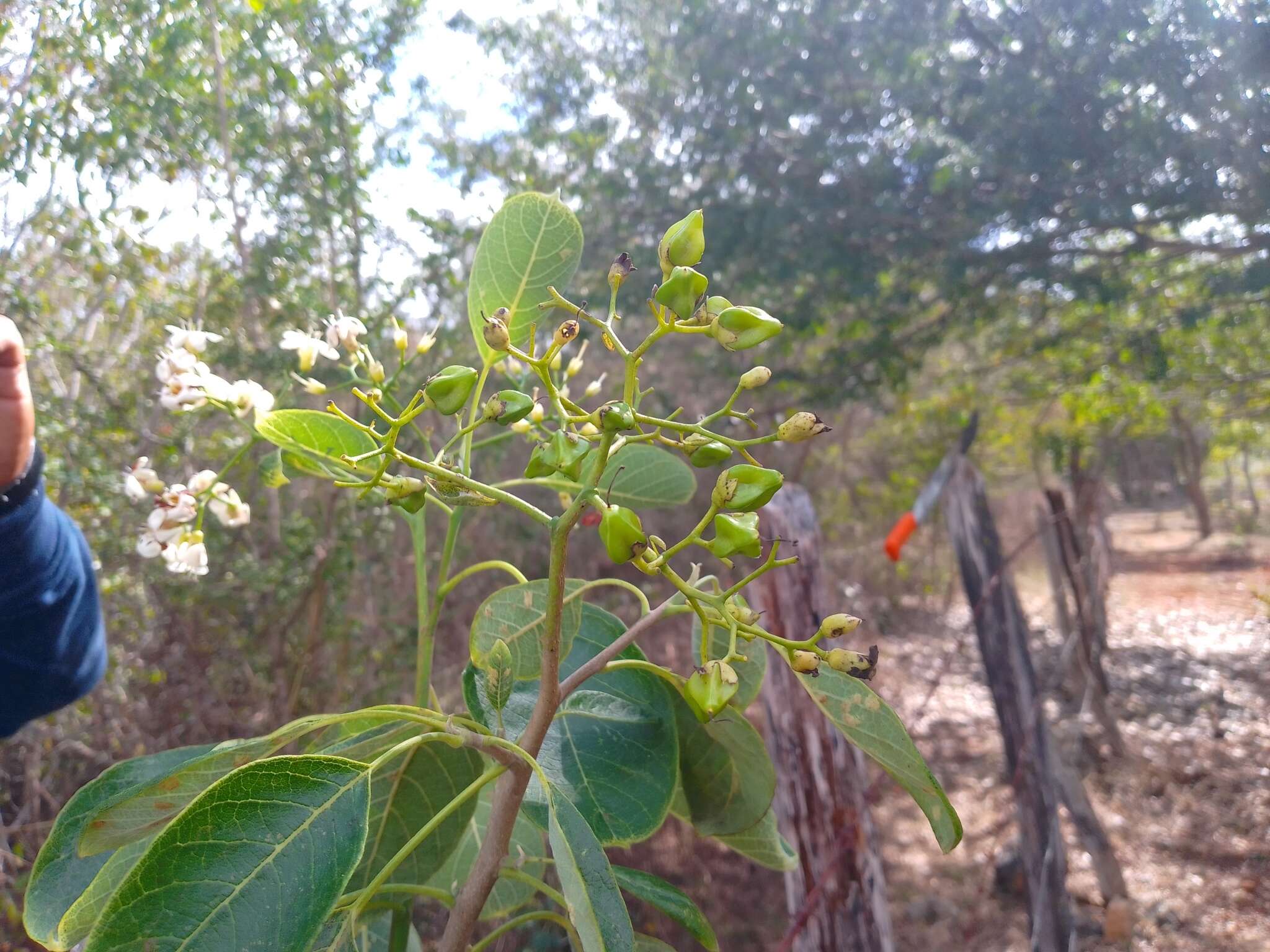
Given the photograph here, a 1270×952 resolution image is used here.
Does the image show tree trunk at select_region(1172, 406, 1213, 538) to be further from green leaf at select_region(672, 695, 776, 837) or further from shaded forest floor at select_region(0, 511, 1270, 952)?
green leaf at select_region(672, 695, 776, 837)

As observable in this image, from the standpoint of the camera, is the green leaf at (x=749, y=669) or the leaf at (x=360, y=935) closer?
the leaf at (x=360, y=935)

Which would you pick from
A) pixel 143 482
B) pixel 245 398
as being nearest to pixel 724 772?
pixel 245 398

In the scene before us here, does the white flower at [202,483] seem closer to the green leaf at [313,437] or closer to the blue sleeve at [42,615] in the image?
the green leaf at [313,437]

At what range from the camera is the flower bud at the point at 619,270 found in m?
0.54

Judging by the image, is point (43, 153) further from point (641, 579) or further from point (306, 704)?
point (641, 579)

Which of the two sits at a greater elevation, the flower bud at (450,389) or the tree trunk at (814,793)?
the flower bud at (450,389)

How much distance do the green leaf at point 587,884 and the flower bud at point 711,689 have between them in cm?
10

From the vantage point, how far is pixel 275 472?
0.71 metres

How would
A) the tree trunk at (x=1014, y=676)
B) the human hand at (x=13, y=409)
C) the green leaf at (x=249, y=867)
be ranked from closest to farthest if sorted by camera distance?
1. the green leaf at (x=249, y=867)
2. the human hand at (x=13, y=409)
3. the tree trunk at (x=1014, y=676)

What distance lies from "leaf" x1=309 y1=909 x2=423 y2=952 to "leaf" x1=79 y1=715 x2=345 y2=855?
124 mm

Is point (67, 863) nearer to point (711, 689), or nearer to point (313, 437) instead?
point (313, 437)

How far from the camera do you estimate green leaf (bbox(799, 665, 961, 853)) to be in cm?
55

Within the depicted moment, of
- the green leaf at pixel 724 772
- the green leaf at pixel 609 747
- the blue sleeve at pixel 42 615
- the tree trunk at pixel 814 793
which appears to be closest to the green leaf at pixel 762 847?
the green leaf at pixel 724 772

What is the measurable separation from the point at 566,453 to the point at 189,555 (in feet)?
1.50
